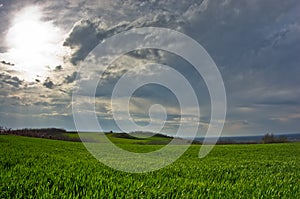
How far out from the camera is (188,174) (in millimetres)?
12281

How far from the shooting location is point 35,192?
7180 mm

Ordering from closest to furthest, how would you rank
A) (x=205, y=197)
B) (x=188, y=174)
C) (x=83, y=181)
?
(x=205, y=197), (x=83, y=181), (x=188, y=174)

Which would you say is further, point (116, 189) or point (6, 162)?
point (6, 162)

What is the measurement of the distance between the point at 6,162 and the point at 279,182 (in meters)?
11.4

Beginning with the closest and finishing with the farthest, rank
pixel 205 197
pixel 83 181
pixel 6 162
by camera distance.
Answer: pixel 205 197 < pixel 83 181 < pixel 6 162

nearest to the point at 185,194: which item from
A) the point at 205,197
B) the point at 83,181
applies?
the point at 205,197

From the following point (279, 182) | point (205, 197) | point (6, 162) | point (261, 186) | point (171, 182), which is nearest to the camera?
point (205, 197)

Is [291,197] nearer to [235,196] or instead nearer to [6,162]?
[235,196]

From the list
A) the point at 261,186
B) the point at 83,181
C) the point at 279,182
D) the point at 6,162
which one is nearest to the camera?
the point at 83,181

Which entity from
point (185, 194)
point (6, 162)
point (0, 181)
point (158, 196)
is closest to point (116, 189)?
point (158, 196)

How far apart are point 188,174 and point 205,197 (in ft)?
15.3

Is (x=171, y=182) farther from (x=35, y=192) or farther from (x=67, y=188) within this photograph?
(x=35, y=192)

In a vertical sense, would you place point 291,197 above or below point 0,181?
below

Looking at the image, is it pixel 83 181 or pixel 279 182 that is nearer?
pixel 83 181
